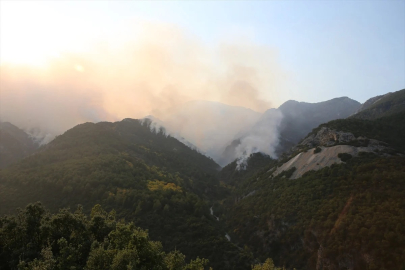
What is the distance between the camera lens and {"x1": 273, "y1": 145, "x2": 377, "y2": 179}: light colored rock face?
310 feet

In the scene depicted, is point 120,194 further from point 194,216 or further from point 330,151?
point 330,151

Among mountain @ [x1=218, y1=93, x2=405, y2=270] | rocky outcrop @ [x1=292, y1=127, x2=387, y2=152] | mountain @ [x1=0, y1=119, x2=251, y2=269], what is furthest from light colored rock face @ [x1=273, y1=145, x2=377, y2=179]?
mountain @ [x1=0, y1=119, x2=251, y2=269]

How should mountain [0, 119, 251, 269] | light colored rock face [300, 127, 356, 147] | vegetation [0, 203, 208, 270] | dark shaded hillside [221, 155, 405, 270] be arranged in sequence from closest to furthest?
vegetation [0, 203, 208, 270] → dark shaded hillside [221, 155, 405, 270] → mountain [0, 119, 251, 269] → light colored rock face [300, 127, 356, 147]

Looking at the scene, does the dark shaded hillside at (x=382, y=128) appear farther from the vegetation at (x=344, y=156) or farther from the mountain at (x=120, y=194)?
the mountain at (x=120, y=194)

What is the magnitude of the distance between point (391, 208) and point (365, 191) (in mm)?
10884

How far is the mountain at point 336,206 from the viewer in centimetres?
5497

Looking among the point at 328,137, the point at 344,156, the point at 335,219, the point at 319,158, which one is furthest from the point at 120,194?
the point at 328,137

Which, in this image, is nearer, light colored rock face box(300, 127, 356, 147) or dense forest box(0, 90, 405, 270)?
dense forest box(0, 90, 405, 270)

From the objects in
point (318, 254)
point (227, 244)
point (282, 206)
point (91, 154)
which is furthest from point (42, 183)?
point (318, 254)

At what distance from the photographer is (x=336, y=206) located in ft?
231

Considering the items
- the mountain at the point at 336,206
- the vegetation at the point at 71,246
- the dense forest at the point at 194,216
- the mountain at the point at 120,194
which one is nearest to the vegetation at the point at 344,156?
the mountain at the point at 336,206

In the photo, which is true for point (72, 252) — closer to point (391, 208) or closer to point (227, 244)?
point (227, 244)

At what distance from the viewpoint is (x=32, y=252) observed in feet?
128

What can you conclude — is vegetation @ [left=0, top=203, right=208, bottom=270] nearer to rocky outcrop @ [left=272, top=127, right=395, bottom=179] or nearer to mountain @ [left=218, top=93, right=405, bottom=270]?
mountain @ [left=218, top=93, right=405, bottom=270]
